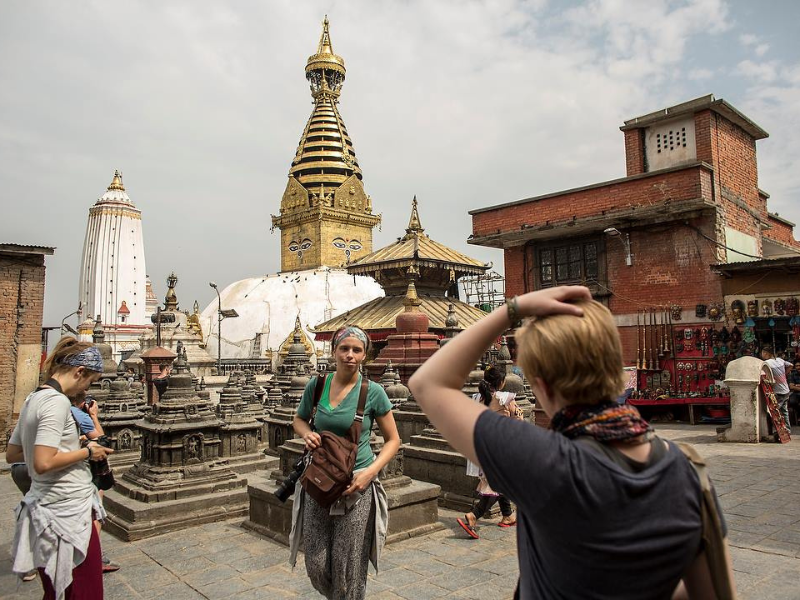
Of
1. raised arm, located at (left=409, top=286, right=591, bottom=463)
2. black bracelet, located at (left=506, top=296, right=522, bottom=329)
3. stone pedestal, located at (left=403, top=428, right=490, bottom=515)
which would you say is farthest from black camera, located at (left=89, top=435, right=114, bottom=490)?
stone pedestal, located at (left=403, top=428, right=490, bottom=515)

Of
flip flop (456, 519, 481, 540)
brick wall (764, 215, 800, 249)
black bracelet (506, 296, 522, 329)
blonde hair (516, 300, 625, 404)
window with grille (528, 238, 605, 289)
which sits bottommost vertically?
flip flop (456, 519, 481, 540)

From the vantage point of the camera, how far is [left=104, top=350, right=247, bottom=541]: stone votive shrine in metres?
6.36

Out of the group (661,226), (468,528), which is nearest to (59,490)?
(468,528)

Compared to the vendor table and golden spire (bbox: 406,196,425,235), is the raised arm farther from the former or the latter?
golden spire (bbox: 406,196,425,235)

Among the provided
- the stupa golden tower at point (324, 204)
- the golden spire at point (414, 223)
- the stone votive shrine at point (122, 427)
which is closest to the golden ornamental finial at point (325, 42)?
the stupa golden tower at point (324, 204)

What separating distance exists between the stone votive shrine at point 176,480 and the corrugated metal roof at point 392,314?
37.8ft

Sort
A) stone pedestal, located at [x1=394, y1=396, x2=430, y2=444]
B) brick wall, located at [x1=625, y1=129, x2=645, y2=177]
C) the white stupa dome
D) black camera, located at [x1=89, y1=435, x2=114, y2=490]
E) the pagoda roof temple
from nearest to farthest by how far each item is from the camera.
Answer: black camera, located at [x1=89, y1=435, x2=114, y2=490], stone pedestal, located at [x1=394, y1=396, x2=430, y2=444], brick wall, located at [x1=625, y1=129, x2=645, y2=177], the pagoda roof temple, the white stupa dome

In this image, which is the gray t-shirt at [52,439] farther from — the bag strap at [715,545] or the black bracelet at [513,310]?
the bag strap at [715,545]

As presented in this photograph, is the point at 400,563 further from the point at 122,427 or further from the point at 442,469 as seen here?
the point at 122,427

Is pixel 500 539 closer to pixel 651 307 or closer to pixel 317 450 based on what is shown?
pixel 317 450

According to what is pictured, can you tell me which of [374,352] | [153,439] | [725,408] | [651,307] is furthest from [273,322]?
[153,439]

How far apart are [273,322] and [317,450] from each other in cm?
3733

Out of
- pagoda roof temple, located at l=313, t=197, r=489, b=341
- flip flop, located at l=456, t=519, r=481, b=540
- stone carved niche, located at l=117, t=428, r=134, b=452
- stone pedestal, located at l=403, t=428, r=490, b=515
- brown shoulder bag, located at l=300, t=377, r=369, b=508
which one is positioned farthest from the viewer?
pagoda roof temple, located at l=313, t=197, r=489, b=341

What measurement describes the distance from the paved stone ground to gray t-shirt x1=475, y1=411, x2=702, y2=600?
11.0 feet
